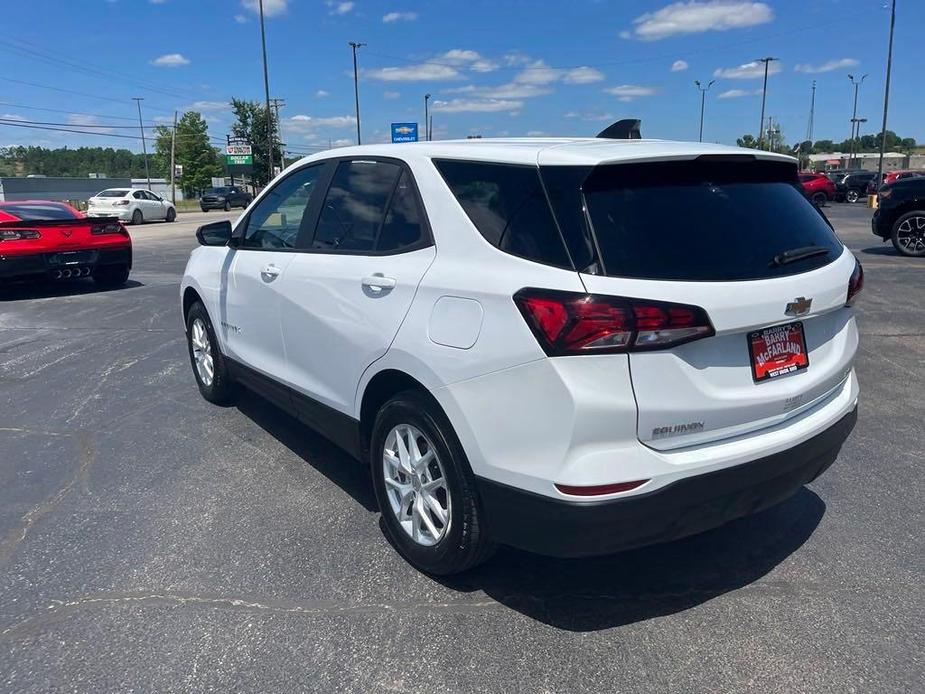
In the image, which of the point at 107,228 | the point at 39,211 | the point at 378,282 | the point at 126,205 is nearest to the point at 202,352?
the point at 378,282

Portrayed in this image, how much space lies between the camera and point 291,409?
14.2 feet

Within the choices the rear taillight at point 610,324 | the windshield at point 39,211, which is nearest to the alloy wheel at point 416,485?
the rear taillight at point 610,324

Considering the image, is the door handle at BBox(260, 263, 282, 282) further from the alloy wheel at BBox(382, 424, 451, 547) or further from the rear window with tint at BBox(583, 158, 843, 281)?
the rear window with tint at BBox(583, 158, 843, 281)

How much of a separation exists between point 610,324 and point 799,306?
0.88m

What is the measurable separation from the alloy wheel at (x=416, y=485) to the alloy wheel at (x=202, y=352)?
2645 mm

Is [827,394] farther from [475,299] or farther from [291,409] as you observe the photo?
[291,409]

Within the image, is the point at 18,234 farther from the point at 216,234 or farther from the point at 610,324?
the point at 610,324

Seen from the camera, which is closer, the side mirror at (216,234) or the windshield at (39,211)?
the side mirror at (216,234)

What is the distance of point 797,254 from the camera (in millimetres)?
2957

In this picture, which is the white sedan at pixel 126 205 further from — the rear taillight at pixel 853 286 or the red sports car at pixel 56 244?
the rear taillight at pixel 853 286

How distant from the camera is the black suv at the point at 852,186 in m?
41.0

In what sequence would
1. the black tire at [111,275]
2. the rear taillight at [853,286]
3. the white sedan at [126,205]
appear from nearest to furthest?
the rear taillight at [853,286] → the black tire at [111,275] → the white sedan at [126,205]

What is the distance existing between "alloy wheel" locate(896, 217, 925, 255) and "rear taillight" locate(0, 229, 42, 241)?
14.5 m

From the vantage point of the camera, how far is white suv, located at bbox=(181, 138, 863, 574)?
99.2 inches
